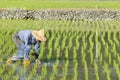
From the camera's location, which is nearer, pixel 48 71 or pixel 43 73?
pixel 43 73

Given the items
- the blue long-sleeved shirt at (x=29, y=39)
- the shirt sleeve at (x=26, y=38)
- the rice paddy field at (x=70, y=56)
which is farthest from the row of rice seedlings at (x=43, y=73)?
the shirt sleeve at (x=26, y=38)

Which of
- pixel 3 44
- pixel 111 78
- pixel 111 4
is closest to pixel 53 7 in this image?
pixel 111 4

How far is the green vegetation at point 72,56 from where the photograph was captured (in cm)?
852

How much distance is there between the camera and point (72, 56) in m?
10.7

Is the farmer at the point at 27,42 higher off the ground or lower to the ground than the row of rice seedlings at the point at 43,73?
higher

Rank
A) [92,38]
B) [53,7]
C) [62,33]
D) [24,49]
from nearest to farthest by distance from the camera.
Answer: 1. [24,49]
2. [92,38]
3. [62,33]
4. [53,7]

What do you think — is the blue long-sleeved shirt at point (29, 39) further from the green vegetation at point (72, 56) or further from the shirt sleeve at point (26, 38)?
the green vegetation at point (72, 56)

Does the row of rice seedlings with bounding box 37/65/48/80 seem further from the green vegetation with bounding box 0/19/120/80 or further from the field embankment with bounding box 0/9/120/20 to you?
the field embankment with bounding box 0/9/120/20

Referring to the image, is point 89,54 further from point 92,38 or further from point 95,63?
point 92,38

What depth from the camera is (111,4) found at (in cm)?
2445

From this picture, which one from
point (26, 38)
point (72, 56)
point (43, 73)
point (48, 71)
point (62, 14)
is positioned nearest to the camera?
point (43, 73)

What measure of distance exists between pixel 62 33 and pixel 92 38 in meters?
1.42

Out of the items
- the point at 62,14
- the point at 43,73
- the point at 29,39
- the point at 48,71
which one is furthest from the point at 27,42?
the point at 62,14

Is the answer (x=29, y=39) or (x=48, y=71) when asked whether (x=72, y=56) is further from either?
(x=48, y=71)
